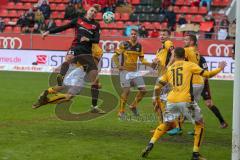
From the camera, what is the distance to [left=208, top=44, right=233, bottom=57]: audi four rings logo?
2739 cm

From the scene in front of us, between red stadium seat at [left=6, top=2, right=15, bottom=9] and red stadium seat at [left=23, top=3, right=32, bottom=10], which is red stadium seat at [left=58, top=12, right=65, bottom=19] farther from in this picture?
red stadium seat at [left=6, top=2, right=15, bottom=9]

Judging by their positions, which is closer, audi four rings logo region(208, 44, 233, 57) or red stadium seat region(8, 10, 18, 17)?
audi four rings logo region(208, 44, 233, 57)

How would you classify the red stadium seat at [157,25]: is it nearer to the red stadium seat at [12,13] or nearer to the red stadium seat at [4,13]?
the red stadium seat at [12,13]

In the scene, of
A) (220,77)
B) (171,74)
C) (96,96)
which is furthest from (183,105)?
(220,77)

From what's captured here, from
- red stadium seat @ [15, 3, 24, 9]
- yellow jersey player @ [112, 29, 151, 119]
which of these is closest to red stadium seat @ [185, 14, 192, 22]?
red stadium seat @ [15, 3, 24, 9]

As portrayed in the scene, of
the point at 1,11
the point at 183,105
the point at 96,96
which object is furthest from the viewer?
the point at 1,11

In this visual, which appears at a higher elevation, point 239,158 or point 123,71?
point 123,71

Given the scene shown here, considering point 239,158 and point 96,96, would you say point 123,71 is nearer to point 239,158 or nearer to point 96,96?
point 96,96

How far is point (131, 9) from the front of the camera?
33719 mm

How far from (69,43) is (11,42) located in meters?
2.77

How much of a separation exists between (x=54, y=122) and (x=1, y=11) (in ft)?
76.0

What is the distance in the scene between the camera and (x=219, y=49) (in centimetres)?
2752

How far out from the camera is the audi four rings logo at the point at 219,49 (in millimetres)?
27389

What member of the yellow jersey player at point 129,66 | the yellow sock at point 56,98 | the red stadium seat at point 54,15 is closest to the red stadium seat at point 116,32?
the red stadium seat at point 54,15
